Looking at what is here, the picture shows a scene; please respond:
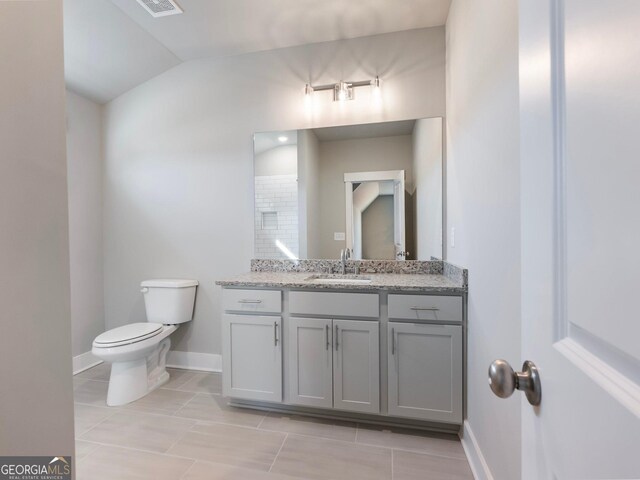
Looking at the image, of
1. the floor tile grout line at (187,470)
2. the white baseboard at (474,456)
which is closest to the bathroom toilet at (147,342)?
the floor tile grout line at (187,470)

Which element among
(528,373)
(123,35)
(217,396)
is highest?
(123,35)

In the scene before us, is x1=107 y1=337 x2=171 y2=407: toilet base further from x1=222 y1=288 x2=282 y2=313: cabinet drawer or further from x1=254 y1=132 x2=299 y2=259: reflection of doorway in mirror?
x1=254 y1=132 x2=299 y2=259: reflection of doorway in mirror

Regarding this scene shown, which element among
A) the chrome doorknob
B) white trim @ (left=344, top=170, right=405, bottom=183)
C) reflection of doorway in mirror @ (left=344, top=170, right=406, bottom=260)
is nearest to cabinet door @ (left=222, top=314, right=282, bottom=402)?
reflection of doorway in mirror @ (left=344, top=170, right=406, bottom=260)

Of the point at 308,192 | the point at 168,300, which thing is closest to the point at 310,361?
the point at 308,192

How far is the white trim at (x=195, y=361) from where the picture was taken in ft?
→ 8.48

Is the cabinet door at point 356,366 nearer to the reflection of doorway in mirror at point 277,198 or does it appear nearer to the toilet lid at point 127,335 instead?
the reflection of doorway in mirror at point 277,198

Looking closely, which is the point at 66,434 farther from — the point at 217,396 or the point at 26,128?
the point at 217,396

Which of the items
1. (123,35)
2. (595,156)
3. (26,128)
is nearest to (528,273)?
(595,156)

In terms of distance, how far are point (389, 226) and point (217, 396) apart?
1.83m

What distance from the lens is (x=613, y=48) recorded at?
0.32 meters

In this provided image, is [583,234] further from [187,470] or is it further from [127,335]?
[127,335]

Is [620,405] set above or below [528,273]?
below

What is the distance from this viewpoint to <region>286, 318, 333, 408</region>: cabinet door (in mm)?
1797

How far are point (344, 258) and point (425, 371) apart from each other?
0.97 metres
